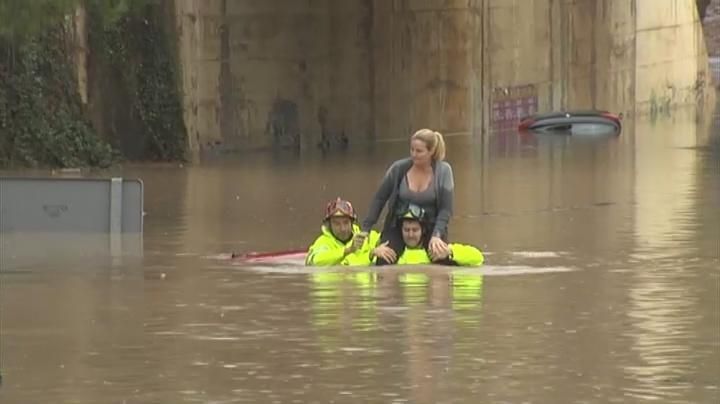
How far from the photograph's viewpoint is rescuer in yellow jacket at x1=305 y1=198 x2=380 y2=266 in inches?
659

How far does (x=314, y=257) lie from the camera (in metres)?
16.9

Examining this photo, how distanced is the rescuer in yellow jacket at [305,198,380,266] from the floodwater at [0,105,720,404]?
0.66 feet

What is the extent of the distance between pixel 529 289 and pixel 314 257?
2060 millimetres

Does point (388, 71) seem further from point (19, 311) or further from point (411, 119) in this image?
point (19, 311)

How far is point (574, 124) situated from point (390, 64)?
3.90 m

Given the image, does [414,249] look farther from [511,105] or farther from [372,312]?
[511,105]

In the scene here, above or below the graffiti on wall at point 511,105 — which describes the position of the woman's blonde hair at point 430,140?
below

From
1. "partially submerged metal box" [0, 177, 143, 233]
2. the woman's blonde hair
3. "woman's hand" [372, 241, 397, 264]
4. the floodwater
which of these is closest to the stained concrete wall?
the floodwater

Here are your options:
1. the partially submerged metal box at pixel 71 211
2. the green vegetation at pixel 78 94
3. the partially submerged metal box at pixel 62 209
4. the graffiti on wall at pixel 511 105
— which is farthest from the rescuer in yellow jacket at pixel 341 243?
the graffiti on wall at pixel 511 105

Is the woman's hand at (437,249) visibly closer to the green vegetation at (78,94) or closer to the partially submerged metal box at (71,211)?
the partially submerged metal box at (71,211)

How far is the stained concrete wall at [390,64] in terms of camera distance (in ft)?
129

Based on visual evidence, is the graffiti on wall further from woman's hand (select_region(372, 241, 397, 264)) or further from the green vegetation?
woman's hand (select_region(372, 241, 397, 264))

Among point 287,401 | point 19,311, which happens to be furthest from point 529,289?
point 287,401

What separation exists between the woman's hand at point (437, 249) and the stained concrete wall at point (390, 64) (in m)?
20.2
